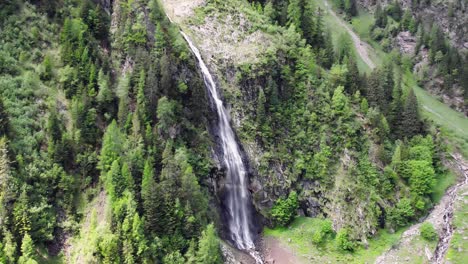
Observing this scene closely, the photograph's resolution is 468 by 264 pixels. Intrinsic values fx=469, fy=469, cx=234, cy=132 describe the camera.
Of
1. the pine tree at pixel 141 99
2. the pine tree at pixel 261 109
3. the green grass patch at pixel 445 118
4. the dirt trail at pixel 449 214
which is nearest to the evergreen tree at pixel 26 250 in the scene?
the pine tree at pixel 141 99

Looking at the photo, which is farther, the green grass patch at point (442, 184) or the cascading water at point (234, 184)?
the green grass patch at point (442, 184)

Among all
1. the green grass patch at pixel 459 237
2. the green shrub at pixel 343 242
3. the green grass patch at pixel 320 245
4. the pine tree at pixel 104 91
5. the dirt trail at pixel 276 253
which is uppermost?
the pine tree at pixel 104 91

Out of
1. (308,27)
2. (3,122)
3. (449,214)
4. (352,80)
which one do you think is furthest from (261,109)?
(3,122)

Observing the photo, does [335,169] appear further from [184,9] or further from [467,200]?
[184,9]

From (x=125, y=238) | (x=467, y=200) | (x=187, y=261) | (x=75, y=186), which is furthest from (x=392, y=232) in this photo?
(x=75, y=186)

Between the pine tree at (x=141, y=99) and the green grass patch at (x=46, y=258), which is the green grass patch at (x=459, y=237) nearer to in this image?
the pine tree at (x=141, y=99)

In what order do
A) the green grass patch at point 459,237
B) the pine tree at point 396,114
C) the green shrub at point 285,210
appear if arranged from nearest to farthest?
the green grass patch at point 459,237
the green shrub at point 285,210
the pine tree at point 396,114

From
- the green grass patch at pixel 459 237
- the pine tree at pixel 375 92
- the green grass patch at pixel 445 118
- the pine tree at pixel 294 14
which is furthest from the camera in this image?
the green grass patch at pixel 445 118

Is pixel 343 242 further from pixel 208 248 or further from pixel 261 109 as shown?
pixel 208 248
